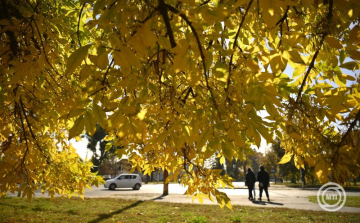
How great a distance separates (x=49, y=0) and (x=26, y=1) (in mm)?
317

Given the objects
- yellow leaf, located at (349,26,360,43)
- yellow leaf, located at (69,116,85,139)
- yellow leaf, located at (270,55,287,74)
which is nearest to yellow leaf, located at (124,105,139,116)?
yellow leaf, located at (69,116,85,139)

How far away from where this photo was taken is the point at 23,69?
2377 millimetres

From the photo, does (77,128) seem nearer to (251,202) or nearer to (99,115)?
(99,115)

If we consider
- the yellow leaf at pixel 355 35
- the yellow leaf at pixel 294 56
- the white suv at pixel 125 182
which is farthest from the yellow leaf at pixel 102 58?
the white suv at pixel 125 182

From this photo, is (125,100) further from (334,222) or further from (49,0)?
(334,222)

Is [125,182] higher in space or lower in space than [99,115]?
lower

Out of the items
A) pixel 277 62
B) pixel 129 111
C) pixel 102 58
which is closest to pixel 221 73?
pixel 277 62

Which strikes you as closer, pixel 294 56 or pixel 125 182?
pixel 294 56

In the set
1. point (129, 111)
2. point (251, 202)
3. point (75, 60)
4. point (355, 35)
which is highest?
point (355, 35)

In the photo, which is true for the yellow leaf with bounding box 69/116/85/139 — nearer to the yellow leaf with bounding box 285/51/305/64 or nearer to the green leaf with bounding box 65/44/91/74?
the green leaf with bounding box 65/44/91/74

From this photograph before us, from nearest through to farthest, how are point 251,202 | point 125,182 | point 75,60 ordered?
1. point 75,60
2. point 251,202
3. point 125,182

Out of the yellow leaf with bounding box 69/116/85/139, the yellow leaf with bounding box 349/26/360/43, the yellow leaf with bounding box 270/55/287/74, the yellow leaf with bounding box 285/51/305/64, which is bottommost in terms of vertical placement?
the yellow leaf with bounding box 69/116/85/139

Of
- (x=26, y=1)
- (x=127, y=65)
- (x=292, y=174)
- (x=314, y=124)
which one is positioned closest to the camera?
(x=127, y=65)

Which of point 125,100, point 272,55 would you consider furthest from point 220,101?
point 125,100
